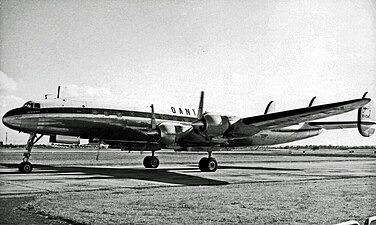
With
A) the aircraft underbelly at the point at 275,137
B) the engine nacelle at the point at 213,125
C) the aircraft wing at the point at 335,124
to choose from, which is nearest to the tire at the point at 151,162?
the aircraft underbelly at the point at 275,137

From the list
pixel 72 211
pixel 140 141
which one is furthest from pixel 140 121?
pixel 72 211

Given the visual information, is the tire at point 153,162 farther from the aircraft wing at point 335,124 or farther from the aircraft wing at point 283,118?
the aircraft wing at point 335,124

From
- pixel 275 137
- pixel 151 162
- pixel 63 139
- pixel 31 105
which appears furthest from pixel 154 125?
pixel 275 137

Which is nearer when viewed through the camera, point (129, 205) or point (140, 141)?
point (129, 205)

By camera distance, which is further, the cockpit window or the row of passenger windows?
the row of passenger windows

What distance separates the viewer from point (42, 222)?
6.76 m

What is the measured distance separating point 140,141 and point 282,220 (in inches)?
590

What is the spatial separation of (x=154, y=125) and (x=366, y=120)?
35.0 ft

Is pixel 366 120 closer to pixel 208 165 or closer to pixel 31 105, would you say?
pixel 208 165

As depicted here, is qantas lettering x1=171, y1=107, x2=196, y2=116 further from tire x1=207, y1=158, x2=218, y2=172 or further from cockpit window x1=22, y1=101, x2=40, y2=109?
cockpit window x1=22, y1=101, x2=40, y2=109

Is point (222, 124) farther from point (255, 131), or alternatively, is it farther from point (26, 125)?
point (26, 125)

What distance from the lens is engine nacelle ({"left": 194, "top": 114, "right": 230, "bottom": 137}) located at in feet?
57.5

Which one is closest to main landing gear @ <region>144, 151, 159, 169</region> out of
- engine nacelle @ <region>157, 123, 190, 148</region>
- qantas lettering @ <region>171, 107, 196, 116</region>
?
qantas lettering @ <region>171, 107, 196, 116</region>

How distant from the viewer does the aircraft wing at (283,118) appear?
52.1 feet
